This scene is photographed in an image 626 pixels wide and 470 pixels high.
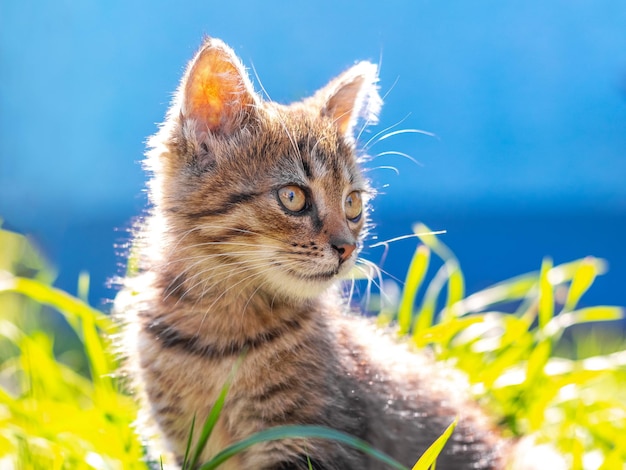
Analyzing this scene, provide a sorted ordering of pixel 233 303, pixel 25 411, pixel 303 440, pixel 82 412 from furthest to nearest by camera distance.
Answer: pixel 82 412 → pixel 25 411 → pixel 233 303 → pixel 303 440

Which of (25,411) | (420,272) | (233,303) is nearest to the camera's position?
(233,303)

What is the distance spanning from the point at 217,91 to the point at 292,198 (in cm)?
30

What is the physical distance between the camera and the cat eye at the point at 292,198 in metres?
1.51

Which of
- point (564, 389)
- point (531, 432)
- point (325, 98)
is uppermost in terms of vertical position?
point (325, 98)

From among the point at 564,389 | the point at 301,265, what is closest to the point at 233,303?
the point at 301,265

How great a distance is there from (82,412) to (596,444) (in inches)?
60.7

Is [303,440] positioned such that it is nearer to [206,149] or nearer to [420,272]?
[206,149]

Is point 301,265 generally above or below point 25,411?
above

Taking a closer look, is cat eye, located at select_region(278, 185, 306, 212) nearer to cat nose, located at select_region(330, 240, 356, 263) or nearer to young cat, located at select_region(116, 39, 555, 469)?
young cat, located at select_region(116, 39, 555, 469)

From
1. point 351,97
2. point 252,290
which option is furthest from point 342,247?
point 351,97

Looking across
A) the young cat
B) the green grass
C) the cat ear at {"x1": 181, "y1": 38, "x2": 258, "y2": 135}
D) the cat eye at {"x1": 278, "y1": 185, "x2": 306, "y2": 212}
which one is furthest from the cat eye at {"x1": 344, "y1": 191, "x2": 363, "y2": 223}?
the green grass

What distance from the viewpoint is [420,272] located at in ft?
7.85

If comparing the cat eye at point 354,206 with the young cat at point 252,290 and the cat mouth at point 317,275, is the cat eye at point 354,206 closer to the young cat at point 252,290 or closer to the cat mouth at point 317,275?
the young cat at point 252,290

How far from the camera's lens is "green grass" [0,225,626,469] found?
1.81 m
